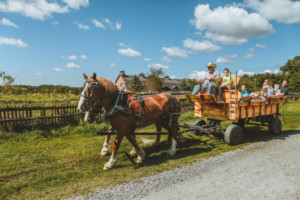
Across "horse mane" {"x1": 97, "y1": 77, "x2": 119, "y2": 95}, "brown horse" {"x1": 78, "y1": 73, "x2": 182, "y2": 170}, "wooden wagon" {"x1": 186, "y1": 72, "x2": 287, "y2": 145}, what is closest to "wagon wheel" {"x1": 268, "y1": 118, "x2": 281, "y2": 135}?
"wooden wagon" {"x1": 186, "y1": 72, "x2": 287, "y2": 145}

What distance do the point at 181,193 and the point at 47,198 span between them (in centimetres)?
263

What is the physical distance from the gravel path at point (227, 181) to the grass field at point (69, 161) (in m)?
0.41

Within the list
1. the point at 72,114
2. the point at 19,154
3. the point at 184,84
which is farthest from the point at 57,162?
the point at 184,84

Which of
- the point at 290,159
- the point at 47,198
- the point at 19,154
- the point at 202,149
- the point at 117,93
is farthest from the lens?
the point at 202,149

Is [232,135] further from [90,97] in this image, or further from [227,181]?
[90,97]

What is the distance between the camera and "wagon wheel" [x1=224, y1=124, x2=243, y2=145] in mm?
6609

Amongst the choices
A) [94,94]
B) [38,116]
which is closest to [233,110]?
[94,94]

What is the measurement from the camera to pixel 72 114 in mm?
9141

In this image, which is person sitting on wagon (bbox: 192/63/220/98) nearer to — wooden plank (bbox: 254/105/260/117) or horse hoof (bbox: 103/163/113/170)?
wooden plank (bbox: 254/105/260/117)

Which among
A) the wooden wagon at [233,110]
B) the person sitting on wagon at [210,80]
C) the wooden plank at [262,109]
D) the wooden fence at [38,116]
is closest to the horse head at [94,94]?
the wooden wagon at [233,110]

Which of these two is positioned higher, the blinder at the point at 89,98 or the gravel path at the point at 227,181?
the blinder at the point at 89,98

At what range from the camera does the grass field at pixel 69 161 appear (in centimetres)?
401

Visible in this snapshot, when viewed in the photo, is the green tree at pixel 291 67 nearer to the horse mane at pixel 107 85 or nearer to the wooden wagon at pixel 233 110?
the wooden wagon at pixel 233 110

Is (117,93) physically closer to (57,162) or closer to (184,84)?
(57,162)
